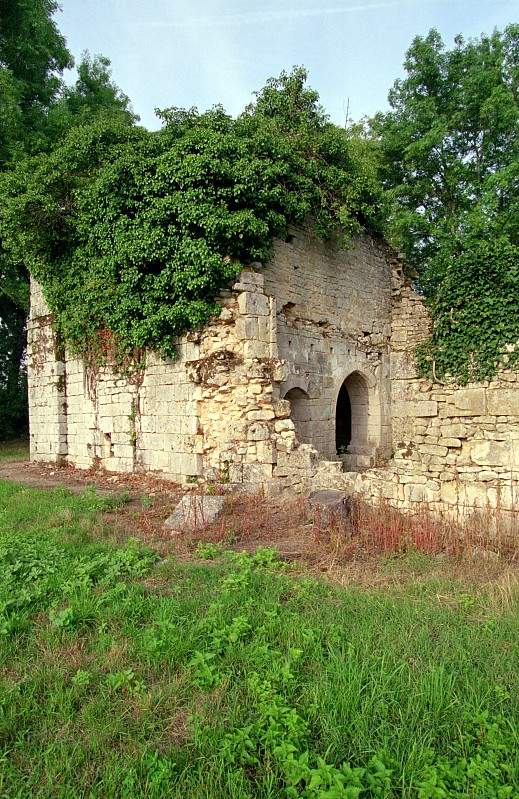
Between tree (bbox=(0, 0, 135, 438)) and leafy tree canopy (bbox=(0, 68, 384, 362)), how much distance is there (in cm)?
278

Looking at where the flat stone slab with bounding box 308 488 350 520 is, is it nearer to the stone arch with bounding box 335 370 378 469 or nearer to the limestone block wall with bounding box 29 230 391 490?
the limestone block wall with bounding box 29 230 391 490

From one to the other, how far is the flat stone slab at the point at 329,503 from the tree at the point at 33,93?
35.6ft

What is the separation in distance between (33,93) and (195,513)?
1684cm

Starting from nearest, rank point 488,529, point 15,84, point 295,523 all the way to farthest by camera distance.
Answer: point 488,529 < point 295,523 < point 15,84

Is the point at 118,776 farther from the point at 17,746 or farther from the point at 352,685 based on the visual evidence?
the point at 352,685

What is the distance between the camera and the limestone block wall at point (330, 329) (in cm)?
1091

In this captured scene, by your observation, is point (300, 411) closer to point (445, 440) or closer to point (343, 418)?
point (445, 440)

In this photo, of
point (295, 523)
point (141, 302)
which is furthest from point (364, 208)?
point (295, 523)

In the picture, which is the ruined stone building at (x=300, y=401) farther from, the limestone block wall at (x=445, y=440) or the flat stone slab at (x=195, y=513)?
the flat stone slab at (x=195, y=513)

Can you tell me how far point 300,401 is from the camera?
11297mm

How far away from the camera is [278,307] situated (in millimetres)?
10578

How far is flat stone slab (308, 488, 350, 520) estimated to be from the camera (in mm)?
6195

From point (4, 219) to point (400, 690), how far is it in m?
12.7

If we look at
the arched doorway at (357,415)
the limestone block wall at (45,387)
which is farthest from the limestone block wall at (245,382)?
the arched doorway at (357,415)
